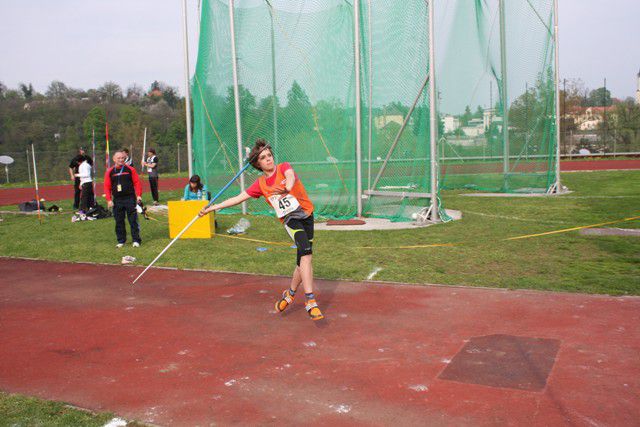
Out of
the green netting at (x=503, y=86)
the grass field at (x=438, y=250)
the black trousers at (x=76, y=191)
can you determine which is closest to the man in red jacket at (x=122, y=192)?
the grass field at (x=438, y=250)

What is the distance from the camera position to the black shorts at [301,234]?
6.18 m

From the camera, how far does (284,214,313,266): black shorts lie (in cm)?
618

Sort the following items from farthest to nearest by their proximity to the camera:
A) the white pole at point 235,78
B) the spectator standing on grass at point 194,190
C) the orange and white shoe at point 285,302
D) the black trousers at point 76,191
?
the black trousers at point 76,191
the white pole at point 235,78
the spectator standing on grass at point 194,190
the orange and white shoe at point 285,302

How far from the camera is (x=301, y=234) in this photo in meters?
6.24

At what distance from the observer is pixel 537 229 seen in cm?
1144

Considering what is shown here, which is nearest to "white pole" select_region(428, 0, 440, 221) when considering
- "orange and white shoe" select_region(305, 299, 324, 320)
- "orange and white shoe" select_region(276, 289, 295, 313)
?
"orange and white shoe" select_region(276, 289, 295, 313)

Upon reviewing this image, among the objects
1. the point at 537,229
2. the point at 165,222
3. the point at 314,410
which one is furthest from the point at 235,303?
the point at 165,222

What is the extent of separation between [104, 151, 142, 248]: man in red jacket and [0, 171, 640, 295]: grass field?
425 mm

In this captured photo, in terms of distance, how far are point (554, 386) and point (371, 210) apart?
10.1 metres

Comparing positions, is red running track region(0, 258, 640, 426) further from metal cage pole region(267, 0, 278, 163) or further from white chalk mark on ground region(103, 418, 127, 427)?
metal cage pole region(267, 0, 278, 163)

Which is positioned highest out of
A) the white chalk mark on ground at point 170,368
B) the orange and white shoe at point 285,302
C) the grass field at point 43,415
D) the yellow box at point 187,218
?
the yellow box at point 187,218

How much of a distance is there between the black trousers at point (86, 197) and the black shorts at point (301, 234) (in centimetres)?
1097

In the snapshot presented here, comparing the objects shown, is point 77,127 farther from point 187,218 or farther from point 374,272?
point 374,272

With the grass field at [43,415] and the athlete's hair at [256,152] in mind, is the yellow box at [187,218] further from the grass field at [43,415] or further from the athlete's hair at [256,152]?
the grass field at [43,415]
